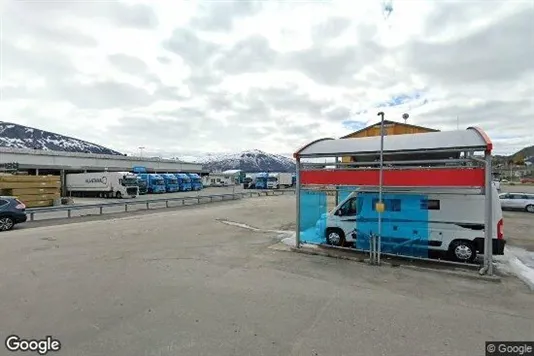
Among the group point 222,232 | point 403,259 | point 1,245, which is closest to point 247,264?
point 403,259

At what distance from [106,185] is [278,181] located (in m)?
34.1

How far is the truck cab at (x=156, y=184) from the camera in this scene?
49375 mm

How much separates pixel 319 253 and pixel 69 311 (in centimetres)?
656

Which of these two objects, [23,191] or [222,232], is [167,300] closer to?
[222,232]

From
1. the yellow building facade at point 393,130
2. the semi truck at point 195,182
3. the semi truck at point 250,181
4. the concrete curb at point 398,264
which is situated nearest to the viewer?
the concrete curb at point 398,264

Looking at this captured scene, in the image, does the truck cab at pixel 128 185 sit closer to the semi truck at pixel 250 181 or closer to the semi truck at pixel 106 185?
the semi truck at pixel 106 185

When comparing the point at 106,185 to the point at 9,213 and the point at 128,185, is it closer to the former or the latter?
the point at 128,185

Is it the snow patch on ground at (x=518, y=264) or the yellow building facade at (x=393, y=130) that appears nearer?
the snow patch on ground at (x=518, y=264)

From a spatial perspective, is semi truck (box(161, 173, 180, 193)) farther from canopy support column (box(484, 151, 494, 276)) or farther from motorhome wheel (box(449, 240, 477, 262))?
canopy support column (box(484, 151, 494, 276))

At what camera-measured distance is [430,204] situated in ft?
31.1

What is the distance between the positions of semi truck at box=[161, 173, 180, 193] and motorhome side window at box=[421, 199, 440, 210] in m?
46.1

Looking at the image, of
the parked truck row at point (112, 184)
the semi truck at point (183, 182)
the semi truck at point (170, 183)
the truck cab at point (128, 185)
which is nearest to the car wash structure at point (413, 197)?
the truck cab at point (128, 185)

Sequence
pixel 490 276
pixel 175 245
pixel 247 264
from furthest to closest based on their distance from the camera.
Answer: pixel 175 245 → pixel 247 264 → pixel 490 276

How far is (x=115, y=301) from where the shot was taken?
611cm
